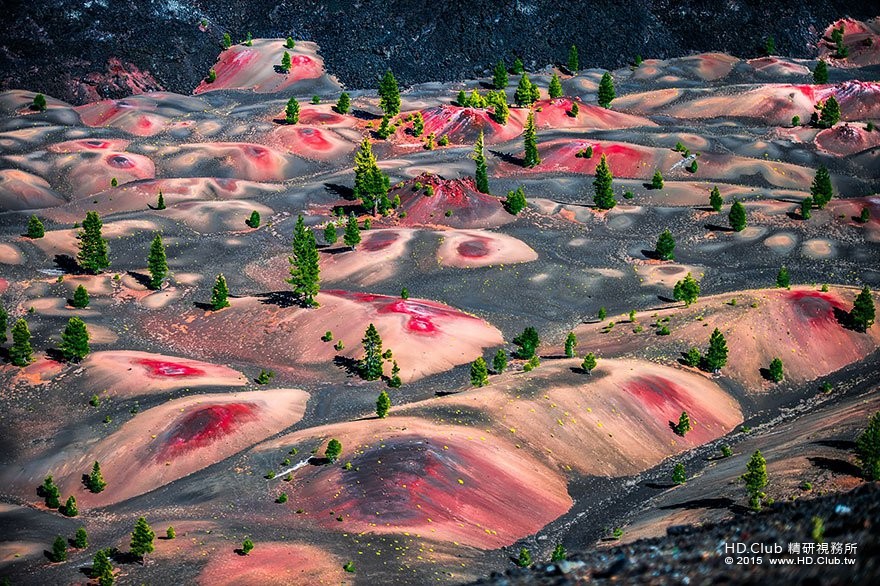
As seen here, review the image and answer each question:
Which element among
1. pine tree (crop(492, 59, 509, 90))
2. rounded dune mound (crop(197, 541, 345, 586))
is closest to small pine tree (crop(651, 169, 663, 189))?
pine tree (crop(492, 59, 509, 90))

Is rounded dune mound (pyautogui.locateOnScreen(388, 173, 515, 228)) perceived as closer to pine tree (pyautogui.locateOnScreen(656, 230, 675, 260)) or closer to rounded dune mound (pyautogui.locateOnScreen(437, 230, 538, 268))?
rounded dune mound (pyautogui.locateOnScreen(437, 230, 538, 268))

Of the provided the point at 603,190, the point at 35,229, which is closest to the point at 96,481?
the point at 35,229

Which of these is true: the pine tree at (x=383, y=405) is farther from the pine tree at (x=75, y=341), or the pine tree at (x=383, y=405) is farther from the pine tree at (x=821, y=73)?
the pine tree at (x=821, y=73)

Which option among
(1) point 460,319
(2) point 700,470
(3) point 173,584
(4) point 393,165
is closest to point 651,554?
(3) point 173,584

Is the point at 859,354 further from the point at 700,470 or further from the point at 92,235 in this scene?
the point at 92,235

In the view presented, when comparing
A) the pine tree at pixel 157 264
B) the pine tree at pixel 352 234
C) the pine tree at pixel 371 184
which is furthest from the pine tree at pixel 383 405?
the pine tree at pixel 371 184

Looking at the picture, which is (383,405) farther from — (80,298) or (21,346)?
(80,298)
